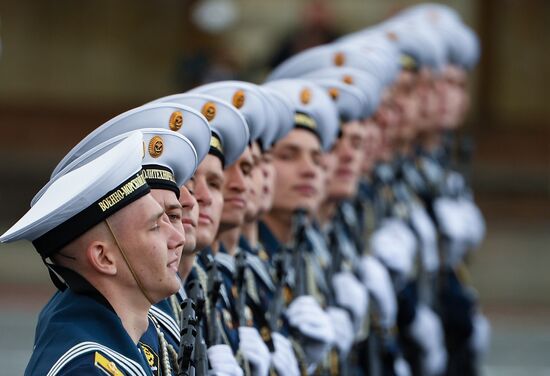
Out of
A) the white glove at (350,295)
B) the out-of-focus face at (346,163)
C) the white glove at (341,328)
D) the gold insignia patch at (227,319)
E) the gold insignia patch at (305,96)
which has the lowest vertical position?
the gold insignia patch at (227,319)

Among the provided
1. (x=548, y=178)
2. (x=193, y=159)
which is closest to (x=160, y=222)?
(x=193, y=159)

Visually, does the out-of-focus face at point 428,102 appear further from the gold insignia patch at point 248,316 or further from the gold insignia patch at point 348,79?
the gold insignia patch at point 248,316

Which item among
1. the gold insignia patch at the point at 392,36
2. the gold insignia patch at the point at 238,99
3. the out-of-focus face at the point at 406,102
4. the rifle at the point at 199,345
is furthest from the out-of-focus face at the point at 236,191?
the gold insignia patch at the point at 392,36

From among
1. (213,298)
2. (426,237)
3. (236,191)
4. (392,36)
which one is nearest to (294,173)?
(236,191)

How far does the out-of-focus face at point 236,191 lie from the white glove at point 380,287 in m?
2.48

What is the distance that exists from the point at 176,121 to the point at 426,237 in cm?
509

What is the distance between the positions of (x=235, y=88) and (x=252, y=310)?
688 mm

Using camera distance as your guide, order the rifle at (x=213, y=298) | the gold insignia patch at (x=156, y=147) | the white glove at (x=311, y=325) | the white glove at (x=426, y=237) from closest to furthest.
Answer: the gold insignia patch at (x=156, y=147) < the rifle at (x=213, y=298) < the white glove at (x=311, y=325) < the white glove at (x=426, y=237)

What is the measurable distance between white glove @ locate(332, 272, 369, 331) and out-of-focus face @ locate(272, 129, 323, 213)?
0.63 meters

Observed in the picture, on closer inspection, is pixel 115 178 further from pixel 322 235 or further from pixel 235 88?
pixel 322 235

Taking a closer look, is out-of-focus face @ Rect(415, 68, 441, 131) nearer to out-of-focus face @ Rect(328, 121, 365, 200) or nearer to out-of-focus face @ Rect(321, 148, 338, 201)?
out-of-focus face @ Rect(328, 121, 365, 200)

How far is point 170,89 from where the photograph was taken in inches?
698

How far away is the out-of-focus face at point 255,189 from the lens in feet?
21.0

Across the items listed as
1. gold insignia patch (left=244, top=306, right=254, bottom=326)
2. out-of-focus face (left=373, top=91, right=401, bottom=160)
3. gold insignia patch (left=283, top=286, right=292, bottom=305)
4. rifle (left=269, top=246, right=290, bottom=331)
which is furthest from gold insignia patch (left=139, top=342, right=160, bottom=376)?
out-of-focus face (left=373, top=91, right=401, bottom=160)
